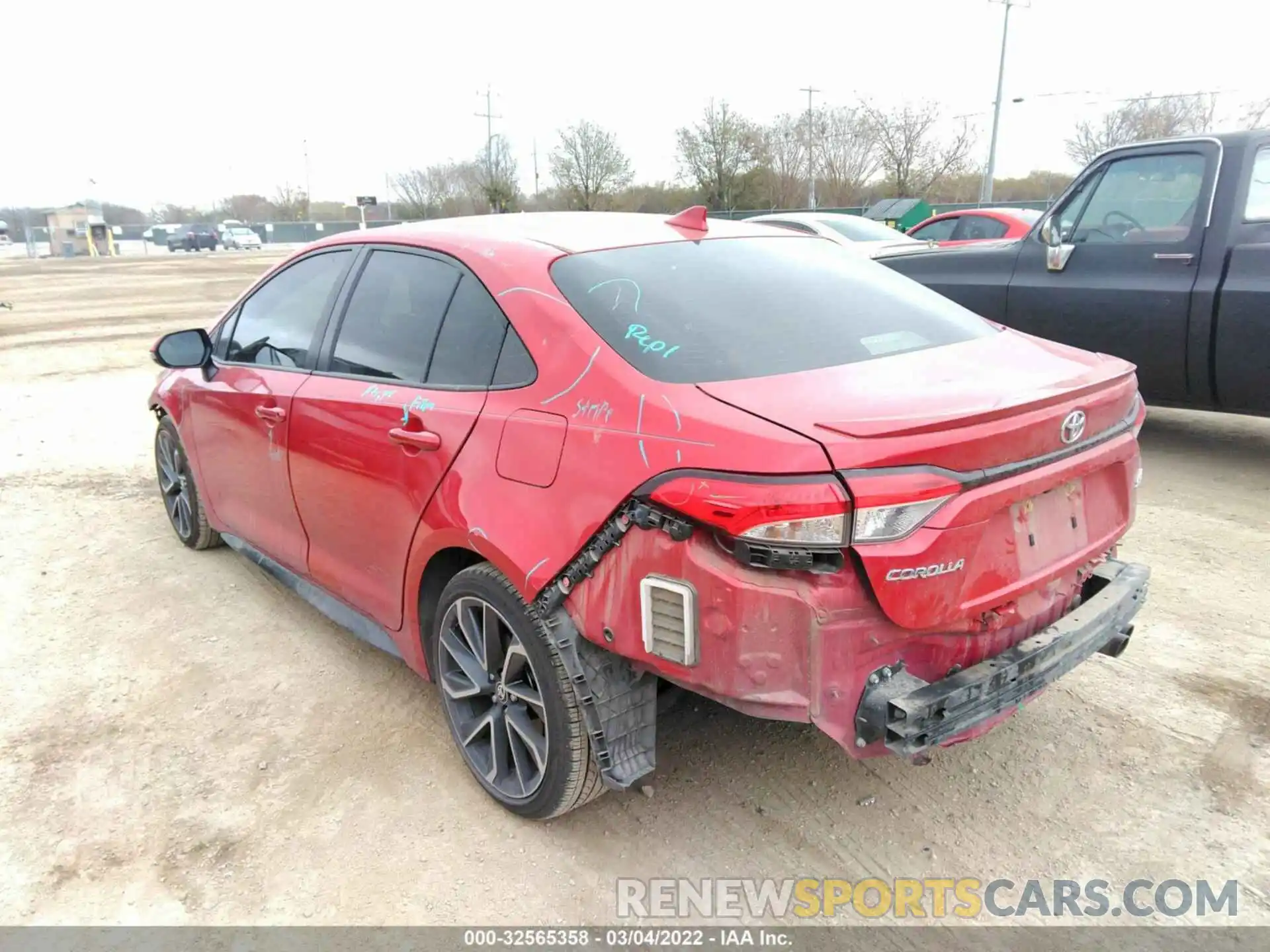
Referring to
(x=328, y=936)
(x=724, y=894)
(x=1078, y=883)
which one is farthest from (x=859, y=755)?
(x=328, y=936)

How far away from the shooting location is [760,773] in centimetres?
299

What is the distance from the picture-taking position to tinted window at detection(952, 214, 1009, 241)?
11.5 meters

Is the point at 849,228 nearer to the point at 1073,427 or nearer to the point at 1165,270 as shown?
the point at 1165,270

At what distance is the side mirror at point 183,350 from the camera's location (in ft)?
13.6

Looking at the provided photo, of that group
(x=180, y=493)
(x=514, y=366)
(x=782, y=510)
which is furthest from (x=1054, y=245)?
(x=180, y=493)

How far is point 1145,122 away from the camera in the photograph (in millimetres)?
41531

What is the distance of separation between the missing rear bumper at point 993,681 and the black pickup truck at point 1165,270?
11.3 ft

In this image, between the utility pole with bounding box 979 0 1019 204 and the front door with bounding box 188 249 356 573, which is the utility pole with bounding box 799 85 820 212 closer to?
the utility pole with bounding box 979 0 1019 204

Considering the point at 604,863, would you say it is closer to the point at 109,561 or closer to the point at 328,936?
the point at 328,936

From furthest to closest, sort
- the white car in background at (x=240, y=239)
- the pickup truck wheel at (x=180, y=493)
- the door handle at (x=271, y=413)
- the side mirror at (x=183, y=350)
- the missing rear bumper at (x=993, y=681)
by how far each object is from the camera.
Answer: the white car in background at (x=240, y=239) → the pickup truck wheel at (x=180, y=493) → the side mirror at (x=183, y=350) → the door handle at (x=271, y=413) → the missing rear bumper at (x=993, y=681)

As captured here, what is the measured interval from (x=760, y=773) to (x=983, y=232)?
10.5 meters

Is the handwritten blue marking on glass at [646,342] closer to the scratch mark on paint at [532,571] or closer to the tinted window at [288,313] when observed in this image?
the scratch mark on paint at [532,571]

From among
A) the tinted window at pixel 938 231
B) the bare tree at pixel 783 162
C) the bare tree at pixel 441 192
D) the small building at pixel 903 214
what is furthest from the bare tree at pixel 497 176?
the tinted window at pixel 938 231

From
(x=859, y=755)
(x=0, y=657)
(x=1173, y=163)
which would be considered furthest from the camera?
(x=1173, y=163)
